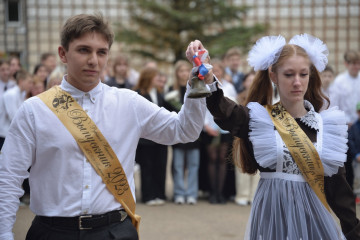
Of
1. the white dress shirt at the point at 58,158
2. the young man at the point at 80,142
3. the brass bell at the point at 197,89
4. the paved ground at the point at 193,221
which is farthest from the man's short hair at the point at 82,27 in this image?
the paved ground at the point at 193,221

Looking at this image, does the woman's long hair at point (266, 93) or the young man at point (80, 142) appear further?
the woman's long hair at point (266, 93)

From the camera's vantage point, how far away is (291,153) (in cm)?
286

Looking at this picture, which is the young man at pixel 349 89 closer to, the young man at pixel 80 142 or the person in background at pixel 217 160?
the person in background at pixel 217 160

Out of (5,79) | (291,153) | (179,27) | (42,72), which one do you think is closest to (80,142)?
(291,153)

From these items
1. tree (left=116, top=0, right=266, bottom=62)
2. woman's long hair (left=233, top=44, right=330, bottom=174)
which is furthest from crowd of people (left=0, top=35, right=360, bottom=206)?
tree (left=116, top=0, right=266, bottom=62)

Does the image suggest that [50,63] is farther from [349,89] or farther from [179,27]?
[179,27]

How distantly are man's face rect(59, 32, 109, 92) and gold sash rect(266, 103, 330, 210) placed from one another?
3.52 ft

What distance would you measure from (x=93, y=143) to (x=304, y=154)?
1170 millimetres

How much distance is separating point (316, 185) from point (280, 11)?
71.2ft

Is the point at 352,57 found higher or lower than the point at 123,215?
higher

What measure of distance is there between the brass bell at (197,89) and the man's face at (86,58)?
48 cm

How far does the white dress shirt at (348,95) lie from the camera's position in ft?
26.1

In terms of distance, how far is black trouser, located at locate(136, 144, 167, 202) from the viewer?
7070 mm

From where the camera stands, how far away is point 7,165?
2.37m
